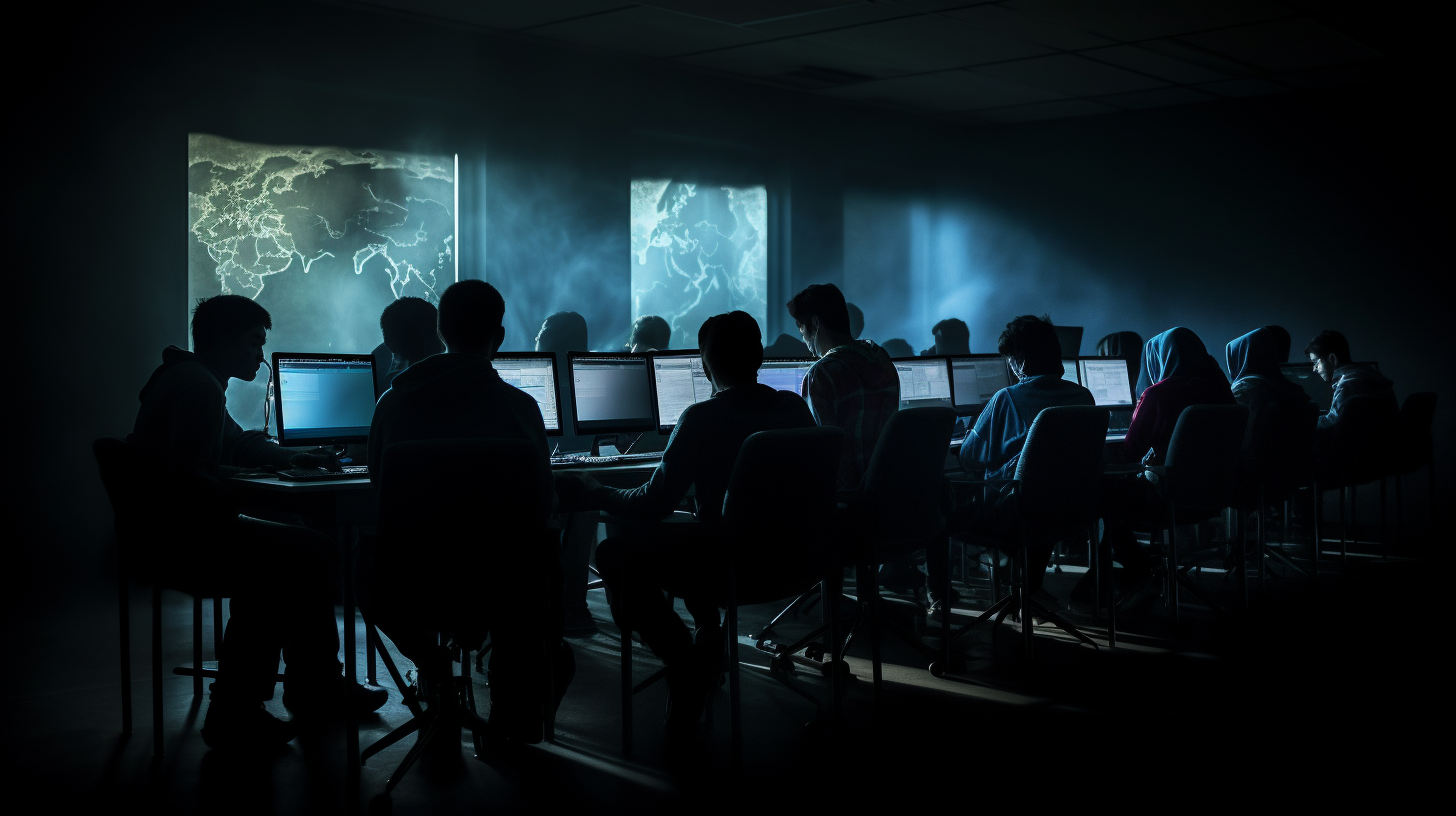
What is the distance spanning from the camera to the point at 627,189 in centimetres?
723

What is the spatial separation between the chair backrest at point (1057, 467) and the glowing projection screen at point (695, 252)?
386cm

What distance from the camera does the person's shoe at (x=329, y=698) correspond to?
3332 millimetres

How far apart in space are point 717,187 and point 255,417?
3420 millimetres

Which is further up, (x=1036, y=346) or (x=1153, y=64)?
(x=1153, y=64)

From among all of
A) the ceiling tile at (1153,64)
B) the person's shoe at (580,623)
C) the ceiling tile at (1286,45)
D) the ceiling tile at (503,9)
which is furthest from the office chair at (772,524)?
the ceiling tile at (1153,64)

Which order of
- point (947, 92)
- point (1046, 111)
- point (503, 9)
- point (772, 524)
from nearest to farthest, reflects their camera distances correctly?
point (772, 524) → point (503, 9) → point (947, 92) → point (1046, 111)

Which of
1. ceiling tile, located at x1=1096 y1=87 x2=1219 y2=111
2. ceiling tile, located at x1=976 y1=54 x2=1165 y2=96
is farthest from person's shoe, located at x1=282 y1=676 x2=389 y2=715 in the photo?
ceiling tile, located at x1=1096 y1=87 x2=1219 y2=111

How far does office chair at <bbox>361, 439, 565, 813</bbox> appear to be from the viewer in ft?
8.67

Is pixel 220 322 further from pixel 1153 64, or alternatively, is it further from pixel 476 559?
pixel 1153 64

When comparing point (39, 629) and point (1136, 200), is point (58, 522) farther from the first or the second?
point (1136, 200)

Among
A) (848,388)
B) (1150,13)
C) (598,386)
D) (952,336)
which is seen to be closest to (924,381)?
(848,388)

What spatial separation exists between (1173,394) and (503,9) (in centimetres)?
372

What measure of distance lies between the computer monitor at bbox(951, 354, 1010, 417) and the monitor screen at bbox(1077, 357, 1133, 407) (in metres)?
0.64

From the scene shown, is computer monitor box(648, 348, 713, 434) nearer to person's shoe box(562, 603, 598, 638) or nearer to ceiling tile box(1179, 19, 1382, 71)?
person's shoe box(562, 603, 598, 638)
